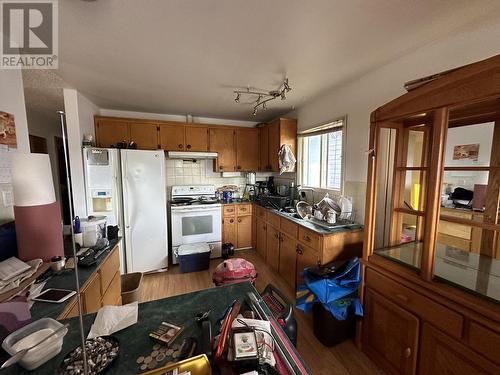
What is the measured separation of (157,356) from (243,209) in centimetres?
282

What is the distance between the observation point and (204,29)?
4.41ft

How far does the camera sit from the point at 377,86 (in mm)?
1888

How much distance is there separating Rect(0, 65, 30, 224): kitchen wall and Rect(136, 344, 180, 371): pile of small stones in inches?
55.4

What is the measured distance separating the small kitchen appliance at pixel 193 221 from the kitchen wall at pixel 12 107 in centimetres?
173

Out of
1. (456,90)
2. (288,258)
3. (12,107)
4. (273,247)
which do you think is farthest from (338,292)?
(12,107)

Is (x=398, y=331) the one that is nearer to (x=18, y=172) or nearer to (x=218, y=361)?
(x=218, y=361)

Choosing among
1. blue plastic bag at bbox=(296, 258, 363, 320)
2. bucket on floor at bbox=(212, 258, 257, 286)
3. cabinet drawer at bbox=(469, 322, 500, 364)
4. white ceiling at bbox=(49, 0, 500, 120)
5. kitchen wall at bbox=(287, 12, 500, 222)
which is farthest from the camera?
bucket on floor at bbox=(212, 258, 257, 286)

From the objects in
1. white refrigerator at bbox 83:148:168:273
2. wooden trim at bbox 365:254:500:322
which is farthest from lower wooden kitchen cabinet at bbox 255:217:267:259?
wooden trim at bbox 365:254:500:322

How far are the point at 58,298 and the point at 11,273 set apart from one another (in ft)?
0.80

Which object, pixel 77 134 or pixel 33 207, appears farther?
pixel 77 134

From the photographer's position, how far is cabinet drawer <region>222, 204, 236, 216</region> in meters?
3.36

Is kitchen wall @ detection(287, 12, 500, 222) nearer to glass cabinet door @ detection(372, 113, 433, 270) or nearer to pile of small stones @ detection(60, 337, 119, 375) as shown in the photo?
glass cabinet door @ detection(372, 113, 433, 270)

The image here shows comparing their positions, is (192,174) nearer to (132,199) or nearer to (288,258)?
(132,199)

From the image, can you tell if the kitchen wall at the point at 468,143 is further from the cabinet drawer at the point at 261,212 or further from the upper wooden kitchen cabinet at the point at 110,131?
the upper wooden kitchen cabinet at the point at 110,131
